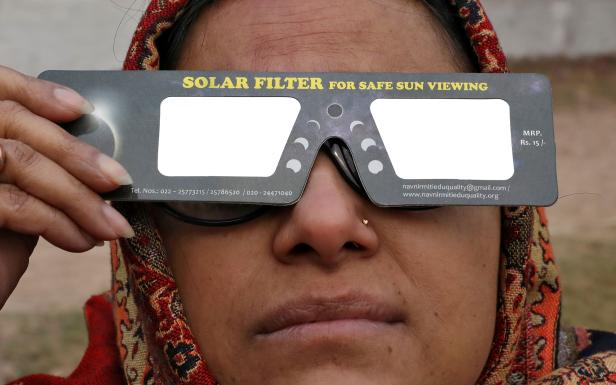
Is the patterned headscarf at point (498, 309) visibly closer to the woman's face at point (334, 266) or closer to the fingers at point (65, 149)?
the woman's face at point (334, 266)

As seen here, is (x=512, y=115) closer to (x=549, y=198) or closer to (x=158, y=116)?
(x=549, y=198)

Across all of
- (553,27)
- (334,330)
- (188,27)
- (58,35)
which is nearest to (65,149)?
(188,27)

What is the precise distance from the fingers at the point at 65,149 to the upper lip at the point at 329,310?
400mm

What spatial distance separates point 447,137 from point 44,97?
807mm

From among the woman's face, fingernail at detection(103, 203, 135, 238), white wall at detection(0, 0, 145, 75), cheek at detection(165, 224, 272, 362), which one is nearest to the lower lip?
the woman's face

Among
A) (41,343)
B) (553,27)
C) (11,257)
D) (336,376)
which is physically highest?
(11,257)

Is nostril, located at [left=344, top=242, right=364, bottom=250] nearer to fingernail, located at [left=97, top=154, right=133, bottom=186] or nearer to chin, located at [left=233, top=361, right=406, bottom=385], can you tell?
chin, located at [left=233, top=361, right=406, bottom=385]

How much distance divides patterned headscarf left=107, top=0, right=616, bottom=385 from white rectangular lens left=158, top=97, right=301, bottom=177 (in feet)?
→ 0.83

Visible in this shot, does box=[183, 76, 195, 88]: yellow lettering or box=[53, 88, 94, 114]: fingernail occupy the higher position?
box=[53, 88, 94, 114]: fingernail

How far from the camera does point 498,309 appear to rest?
172 centimetres

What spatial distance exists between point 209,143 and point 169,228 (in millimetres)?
269

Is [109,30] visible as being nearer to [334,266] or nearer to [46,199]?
[46,199]

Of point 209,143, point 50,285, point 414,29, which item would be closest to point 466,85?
point 414,29

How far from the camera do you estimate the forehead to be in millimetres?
1533
